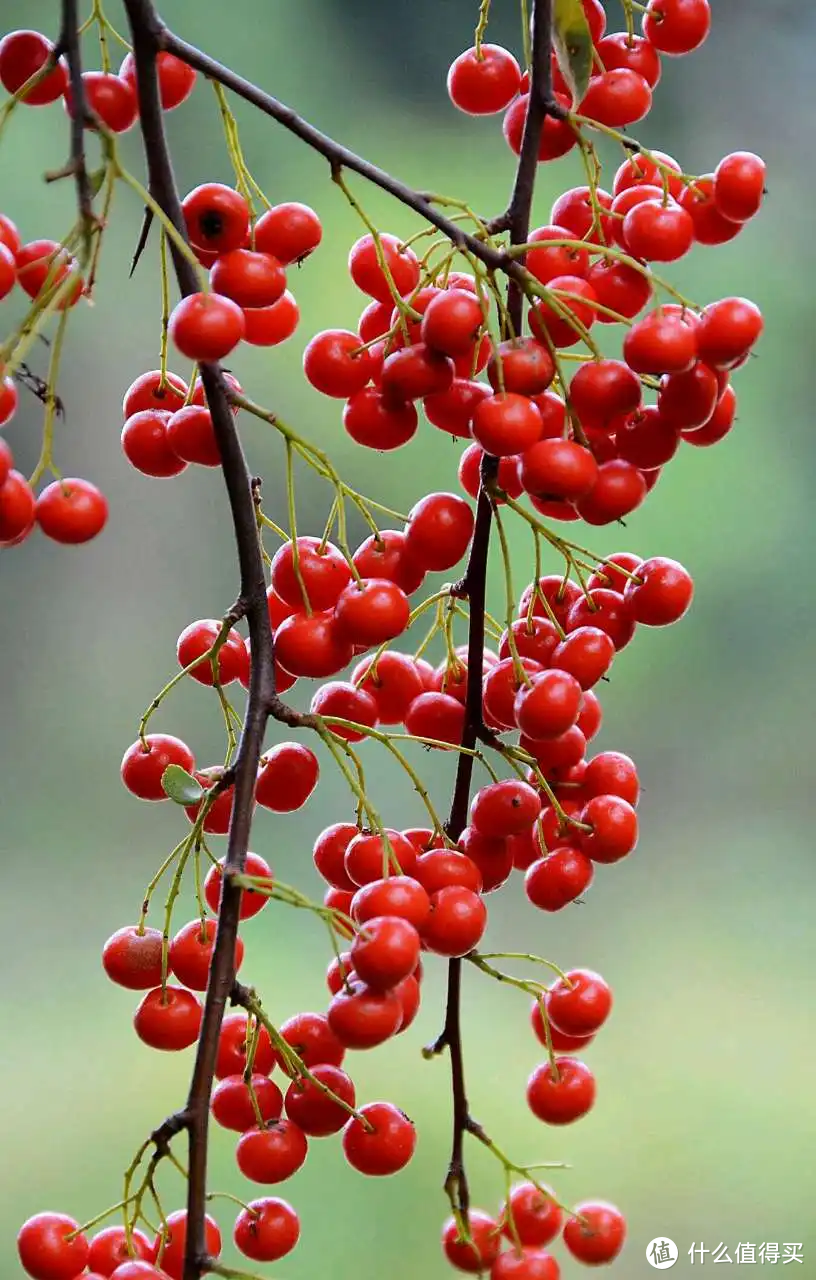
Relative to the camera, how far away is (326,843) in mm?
539

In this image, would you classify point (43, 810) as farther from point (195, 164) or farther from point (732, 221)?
point (732, 221)

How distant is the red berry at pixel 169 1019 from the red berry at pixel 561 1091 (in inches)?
5.3

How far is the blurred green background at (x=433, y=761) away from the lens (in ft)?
4.89

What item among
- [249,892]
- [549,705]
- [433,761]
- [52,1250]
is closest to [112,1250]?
[52,1250]

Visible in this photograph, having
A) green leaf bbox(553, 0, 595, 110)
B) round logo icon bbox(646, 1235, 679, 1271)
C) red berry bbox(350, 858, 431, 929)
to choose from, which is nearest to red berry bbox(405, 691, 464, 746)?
red berry bbox(350, 858, 431, 929)

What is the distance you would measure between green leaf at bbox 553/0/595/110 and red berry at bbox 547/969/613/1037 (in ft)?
1.05

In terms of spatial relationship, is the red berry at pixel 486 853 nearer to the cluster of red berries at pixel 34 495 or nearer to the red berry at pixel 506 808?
the red berry at pixel 506 808

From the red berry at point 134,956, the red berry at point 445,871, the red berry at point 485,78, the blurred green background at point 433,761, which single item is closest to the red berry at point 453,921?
the red berry at point 445,871

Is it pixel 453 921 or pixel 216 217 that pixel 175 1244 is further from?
pixel 216 217

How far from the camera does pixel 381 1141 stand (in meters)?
0.52

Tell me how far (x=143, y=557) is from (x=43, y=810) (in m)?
0.30

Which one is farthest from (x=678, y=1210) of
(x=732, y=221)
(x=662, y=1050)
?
(x=732, y=221)

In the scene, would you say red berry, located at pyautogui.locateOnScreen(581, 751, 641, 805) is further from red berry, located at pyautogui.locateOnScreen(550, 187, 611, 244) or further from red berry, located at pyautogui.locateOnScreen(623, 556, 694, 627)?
red berry, located at pyautogui.locateOnScreen(550, 187, 611, 244)

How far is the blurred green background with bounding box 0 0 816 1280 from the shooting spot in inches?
58.7
